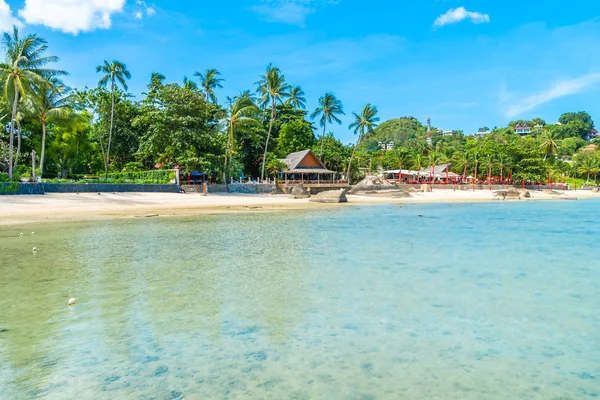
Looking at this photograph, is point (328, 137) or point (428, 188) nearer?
point (428, 188)

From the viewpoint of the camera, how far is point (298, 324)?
5.86 meters

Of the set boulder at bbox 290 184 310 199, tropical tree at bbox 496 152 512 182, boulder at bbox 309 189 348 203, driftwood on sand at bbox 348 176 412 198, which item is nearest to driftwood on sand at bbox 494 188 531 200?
driftwood on sand at bbox 348 176 412 198

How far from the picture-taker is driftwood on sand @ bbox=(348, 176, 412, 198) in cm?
4553

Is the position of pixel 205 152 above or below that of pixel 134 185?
above

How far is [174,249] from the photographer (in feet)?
40.0

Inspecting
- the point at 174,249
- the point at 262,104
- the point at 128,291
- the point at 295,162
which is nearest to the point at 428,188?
the point at 295,162

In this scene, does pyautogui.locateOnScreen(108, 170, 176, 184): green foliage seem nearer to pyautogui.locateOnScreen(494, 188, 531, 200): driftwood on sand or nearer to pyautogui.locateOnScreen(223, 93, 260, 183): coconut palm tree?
pyautogui.locateOnScreen(223, 93, 260, 183): coconut palm tree

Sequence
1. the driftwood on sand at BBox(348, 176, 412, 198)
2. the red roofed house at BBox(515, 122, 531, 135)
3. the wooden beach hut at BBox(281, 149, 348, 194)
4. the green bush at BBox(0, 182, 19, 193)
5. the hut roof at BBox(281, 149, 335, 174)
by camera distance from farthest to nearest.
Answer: the red roofed house at BBox(515, 122, 531, 135) < the hut roof at BBox(281, 149, 335, 174) < the wooden beach hut at BBox(281, 149, 348, 194) < the driftwood on sand at BBox(348, 176, 412, 198) < the green bush at BBox(0, 182, 19, 193)

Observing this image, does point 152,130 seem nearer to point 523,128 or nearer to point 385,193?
point 385,193

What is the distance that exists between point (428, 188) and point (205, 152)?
33046 mm

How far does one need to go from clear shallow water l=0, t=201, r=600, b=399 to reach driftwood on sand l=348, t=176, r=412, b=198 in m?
33.4

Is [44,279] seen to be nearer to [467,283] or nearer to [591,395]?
[467,283]

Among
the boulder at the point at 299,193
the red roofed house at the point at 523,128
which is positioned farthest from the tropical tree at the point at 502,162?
the red roofed house at the point at 523,128

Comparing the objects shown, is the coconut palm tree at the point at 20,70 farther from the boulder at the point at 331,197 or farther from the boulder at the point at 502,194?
the boulder at the point at 502,194
